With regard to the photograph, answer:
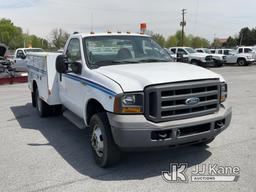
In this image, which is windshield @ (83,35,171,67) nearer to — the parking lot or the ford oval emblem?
the ford oval emblem

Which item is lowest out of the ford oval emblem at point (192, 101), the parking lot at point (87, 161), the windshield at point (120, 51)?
the parking lot at point (87, 161)

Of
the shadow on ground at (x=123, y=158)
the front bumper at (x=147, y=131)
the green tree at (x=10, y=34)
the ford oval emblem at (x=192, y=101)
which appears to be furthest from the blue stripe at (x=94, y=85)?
the green tree at (x=10, y=34)

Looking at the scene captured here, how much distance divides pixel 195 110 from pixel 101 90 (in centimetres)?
130

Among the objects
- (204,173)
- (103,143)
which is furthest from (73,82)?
(204,173)

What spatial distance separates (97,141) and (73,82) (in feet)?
4.65

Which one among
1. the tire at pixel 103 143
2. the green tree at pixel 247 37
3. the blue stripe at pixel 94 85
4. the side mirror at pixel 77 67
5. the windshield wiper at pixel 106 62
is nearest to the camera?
the blue stripe at pixel 94 85

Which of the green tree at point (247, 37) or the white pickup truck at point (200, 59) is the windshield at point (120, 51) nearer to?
the white pickup truck at point (200, 59)

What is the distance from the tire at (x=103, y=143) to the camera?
14.2ft

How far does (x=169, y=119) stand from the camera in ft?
13.4

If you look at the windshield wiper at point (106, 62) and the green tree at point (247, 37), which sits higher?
the green tree at point (247, 37)

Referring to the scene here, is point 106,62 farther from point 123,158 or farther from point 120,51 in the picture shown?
point 123,158

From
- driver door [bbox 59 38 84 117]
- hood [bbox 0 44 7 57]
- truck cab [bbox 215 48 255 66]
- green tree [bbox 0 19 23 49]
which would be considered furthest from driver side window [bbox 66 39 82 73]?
green tree [bbox 0 19 23 49]

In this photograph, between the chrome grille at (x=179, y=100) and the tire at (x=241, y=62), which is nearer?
the chrome grille at (x=179, y=100)

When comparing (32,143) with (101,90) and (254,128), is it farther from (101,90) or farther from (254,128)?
(254,128)
